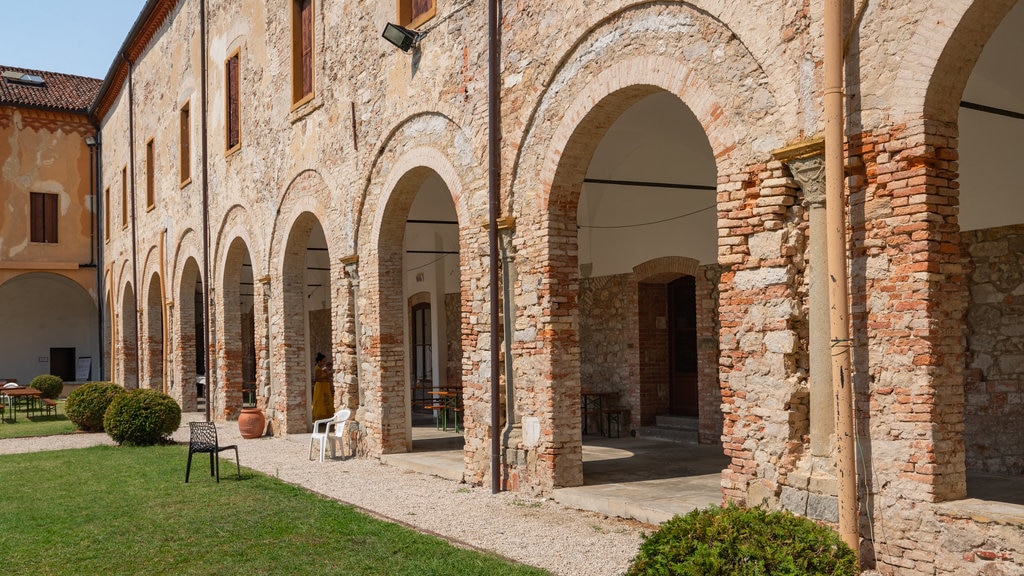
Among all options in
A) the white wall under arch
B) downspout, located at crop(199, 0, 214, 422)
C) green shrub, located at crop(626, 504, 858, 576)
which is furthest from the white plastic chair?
the white wall under arch

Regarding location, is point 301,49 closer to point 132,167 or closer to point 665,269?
point 665,269

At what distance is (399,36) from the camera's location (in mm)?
10242

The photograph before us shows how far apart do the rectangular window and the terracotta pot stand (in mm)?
17600

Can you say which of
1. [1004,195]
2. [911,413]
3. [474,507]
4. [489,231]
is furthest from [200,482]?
[1004,195]

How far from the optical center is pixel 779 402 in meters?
5.84

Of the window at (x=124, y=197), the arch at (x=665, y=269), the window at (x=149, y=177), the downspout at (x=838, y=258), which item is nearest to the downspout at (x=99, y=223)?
the window at (x=124, y=197)

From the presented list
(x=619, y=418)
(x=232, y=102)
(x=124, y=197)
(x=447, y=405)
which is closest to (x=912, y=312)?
(x=619, y=418)

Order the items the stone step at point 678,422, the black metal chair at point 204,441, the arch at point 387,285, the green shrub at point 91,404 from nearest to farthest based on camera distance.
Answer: the black metal chair at point 204,441 → the arch at point 387,285 → the stone step at point 678,422 → the green shrub at point 91,404

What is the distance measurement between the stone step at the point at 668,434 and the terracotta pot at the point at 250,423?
6110 millimetres

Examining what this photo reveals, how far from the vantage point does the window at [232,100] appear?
54.2 feet

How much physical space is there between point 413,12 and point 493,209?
3.47 m

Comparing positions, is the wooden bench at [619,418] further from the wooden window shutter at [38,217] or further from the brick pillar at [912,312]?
the wooden window shutter at [38,217]

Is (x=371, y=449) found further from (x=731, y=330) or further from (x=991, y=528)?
(x=991, y=528)

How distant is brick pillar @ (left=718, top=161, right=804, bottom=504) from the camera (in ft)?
19.1
